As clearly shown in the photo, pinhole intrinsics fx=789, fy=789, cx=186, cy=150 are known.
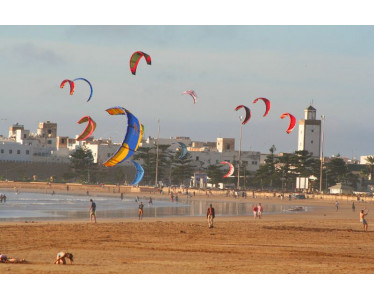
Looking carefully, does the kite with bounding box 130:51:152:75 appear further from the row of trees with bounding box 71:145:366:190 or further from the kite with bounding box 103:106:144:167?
the row of trees with bounding box 71:145:366:190

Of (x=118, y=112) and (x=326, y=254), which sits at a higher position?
(x=118, y=112)

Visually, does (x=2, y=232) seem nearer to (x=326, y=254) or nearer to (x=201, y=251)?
(x=201, y=251)

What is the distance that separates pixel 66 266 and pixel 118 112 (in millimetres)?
12215

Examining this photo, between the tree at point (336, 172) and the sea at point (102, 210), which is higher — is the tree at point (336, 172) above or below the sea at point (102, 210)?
above

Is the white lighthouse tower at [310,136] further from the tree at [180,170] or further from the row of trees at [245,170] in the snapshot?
the tree at [180,170]

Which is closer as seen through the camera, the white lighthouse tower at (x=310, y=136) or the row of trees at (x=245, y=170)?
the row of trees at (x=245, y=170)

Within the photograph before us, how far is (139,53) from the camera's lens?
28172mm

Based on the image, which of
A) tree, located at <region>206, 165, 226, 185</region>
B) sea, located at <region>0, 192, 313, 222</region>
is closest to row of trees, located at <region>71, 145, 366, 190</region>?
tree, located at <region>206, 165, 226, 185</region>

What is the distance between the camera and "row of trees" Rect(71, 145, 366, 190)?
268 ft

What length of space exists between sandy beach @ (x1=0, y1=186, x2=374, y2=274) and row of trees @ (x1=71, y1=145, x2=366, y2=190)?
53785 millimetres

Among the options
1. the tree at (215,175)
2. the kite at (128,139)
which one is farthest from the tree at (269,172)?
the kite at (128,139)

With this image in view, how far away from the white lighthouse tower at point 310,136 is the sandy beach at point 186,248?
62444 mm

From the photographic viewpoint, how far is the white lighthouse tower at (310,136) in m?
89.8
